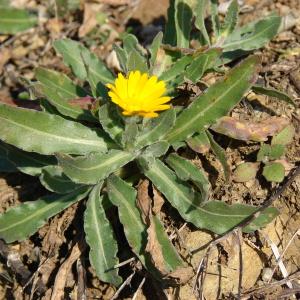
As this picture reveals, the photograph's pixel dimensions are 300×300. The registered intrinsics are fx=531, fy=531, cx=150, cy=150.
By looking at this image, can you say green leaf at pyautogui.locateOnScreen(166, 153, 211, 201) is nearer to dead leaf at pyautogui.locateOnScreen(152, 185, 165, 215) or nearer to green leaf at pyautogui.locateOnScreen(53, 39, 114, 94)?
dead leaf at pyautogui.locateOnScreen(152, 185, 165, 215)

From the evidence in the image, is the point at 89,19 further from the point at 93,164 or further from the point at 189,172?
the point at 189,172

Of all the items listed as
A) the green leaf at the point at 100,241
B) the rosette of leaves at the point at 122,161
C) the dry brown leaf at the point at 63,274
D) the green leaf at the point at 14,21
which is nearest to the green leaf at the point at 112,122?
the rosette of leaves at the point at 122,161

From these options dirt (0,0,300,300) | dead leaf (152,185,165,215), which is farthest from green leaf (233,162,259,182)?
dead leaf (152,185,165,215)

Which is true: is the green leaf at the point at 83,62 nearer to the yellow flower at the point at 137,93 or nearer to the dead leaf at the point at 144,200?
the yellow flower at the point at 137,93

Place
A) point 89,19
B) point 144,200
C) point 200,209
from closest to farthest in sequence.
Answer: point 200,209 < point 144,200 < point 89,19

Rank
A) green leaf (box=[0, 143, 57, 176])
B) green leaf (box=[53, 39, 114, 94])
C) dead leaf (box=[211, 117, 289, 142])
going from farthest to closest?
green leaf (box=[53, 39, 114, 94])
green leaf (box=[0, 143, 57, 176])
dead leaf (box=[211, 117, 289, 142])

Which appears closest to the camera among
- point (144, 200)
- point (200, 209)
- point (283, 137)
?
point (200, 209)

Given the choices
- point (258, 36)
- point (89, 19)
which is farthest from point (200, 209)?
point (89, 19)

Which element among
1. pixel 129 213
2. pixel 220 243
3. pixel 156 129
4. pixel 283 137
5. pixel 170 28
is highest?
pixel 170 28
